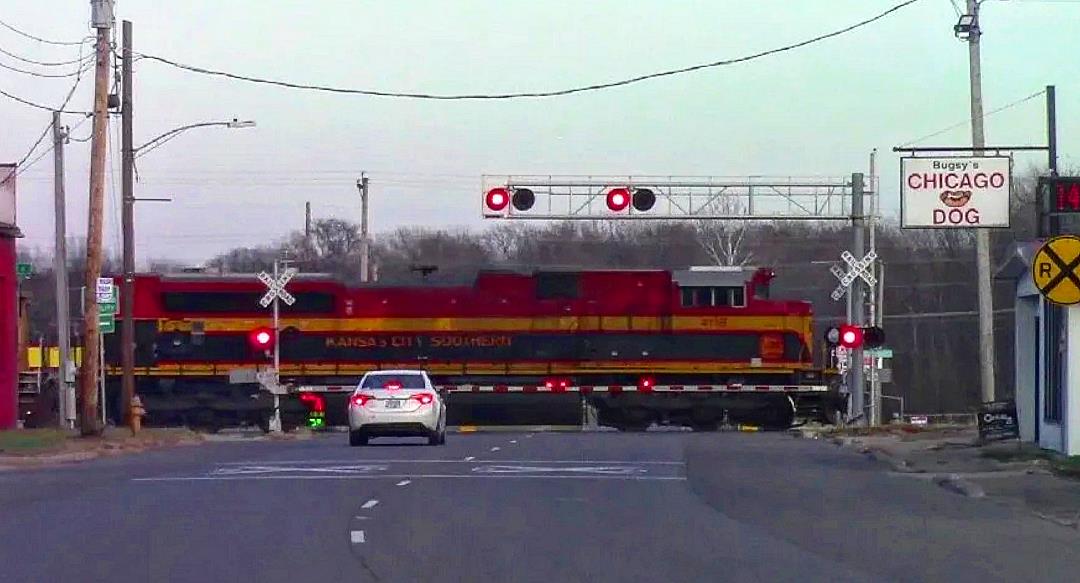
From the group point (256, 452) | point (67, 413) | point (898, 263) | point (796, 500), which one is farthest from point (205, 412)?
point (898, 263)

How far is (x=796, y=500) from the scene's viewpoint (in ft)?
64.5

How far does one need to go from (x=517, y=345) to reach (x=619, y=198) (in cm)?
730

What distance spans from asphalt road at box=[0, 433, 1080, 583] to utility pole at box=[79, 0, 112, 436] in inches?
277

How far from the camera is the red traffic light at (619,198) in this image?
1684 inches

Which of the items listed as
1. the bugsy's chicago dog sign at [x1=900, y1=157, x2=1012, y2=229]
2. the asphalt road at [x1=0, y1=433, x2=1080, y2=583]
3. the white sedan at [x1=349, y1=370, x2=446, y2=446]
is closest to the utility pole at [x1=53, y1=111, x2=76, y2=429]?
the white sedan at [x1=349, y1=370, x2=446, y2=446]

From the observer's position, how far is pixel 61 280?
44.2 m

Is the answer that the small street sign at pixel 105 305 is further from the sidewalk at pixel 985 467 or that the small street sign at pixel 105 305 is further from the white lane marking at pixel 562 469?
the sidewalk at pixel 985 467

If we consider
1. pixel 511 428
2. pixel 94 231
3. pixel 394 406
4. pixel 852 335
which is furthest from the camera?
pixel 511 428

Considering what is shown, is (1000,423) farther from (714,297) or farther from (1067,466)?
(714,297)

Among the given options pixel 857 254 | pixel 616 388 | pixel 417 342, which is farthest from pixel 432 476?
pixel 417 342

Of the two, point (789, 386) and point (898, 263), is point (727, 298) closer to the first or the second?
point (789, 386)

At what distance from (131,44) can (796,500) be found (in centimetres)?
2242

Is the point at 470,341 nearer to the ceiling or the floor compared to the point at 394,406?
nearer to the ceiling

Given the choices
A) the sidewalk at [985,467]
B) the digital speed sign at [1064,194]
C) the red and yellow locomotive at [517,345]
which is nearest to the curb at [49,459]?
the sidewalk at [985,467]
